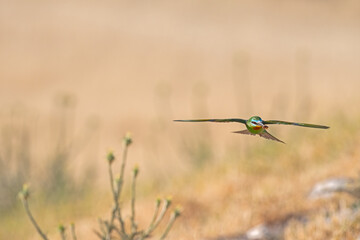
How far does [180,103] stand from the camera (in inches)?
609

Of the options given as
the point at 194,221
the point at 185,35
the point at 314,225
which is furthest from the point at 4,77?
the point at 314,225

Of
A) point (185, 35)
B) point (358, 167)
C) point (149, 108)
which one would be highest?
point (185, 35)

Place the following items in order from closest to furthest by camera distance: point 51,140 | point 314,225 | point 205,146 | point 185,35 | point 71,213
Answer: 1. point 314,225
2. point 71,213
3. point 205,146
4. point 51,140
5. point 185,35

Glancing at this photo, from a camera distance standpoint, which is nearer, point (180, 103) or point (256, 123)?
point (256, 123)

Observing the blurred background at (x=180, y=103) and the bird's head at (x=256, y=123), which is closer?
the bird's head at (x=256, y=123)

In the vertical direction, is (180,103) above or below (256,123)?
above

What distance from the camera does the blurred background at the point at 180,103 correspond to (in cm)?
546

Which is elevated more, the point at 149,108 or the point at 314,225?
the point at 149,108

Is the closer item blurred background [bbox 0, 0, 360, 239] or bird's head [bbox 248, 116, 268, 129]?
bird's head [bbox 248, 116, 268, 129]

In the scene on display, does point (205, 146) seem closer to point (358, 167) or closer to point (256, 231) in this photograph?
point (358, 167)

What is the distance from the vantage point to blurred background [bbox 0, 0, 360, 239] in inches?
215

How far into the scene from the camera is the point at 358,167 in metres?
4.81

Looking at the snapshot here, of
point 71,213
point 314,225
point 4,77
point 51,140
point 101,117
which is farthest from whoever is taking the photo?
point 4,77

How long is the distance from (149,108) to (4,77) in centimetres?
483
